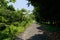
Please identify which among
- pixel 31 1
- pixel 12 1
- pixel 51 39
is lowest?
pixel 51 39

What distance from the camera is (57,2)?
29.4 ft

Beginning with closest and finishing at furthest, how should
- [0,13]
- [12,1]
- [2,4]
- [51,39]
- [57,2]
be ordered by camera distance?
[57,2] < [51,39] < [0,13] < [2,4] < [12,1]

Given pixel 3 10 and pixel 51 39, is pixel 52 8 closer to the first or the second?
pixel 51 39

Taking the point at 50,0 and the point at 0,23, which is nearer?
the point at 50,0

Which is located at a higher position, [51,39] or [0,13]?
[0,13]

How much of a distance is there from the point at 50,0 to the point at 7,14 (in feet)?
32.1

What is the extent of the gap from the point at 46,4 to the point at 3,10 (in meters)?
8.89

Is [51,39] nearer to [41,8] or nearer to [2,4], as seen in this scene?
[41,8]

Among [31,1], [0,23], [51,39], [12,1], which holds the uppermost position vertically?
[12,1]

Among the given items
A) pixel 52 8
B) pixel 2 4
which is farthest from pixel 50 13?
pixel 2 4

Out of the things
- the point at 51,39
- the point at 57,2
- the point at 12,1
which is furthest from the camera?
the point at 12,1

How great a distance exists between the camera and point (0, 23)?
57.9 feet

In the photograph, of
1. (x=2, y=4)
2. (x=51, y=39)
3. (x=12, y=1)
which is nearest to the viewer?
(x=51, y=39)

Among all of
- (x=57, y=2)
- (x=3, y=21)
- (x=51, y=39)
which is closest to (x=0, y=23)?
(x=3, y=21)
